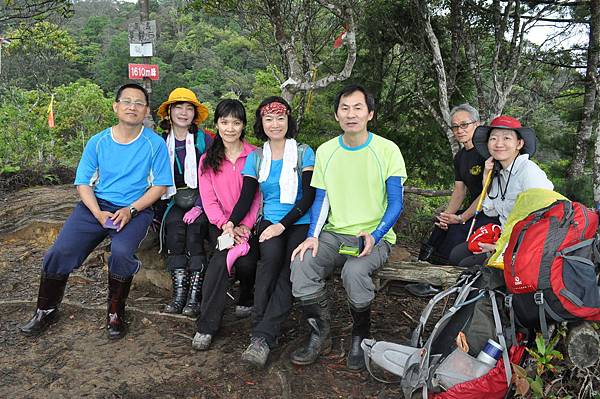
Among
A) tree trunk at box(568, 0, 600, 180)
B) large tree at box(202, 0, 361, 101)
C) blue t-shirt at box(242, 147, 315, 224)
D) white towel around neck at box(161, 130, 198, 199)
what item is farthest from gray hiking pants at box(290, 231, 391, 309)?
tree trunk at box(568, 0, 600, 180)

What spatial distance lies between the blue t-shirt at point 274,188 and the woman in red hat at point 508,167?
4.36 feet

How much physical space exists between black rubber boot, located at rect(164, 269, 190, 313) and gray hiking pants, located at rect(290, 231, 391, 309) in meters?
1.17

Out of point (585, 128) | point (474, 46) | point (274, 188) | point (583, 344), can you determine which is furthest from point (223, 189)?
point (585, 128)

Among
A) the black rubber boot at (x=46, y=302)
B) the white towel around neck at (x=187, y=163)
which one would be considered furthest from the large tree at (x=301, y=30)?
the black rubber boot at (x=46, y=302)

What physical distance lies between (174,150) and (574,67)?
274 inches

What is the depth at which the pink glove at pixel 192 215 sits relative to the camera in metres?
3.96

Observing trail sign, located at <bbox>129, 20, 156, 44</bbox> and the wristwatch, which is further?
trail sign, located at <bbox>129, 20, 156, 44</bbox>

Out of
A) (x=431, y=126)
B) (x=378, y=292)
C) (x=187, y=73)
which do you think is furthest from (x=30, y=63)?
(x=378, y=292)

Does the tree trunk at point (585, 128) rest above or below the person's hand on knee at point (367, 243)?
above

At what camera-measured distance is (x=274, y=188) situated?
3.72m

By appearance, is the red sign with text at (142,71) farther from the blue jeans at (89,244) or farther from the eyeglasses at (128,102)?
the blue jeans at (89,244)

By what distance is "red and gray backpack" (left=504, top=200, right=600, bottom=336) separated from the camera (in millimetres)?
2369

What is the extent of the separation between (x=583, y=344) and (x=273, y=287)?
1.93 m

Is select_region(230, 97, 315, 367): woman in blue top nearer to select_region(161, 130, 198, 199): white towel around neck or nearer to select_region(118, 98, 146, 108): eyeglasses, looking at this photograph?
select_region(161, 130, 198, 199): white towel around neck
